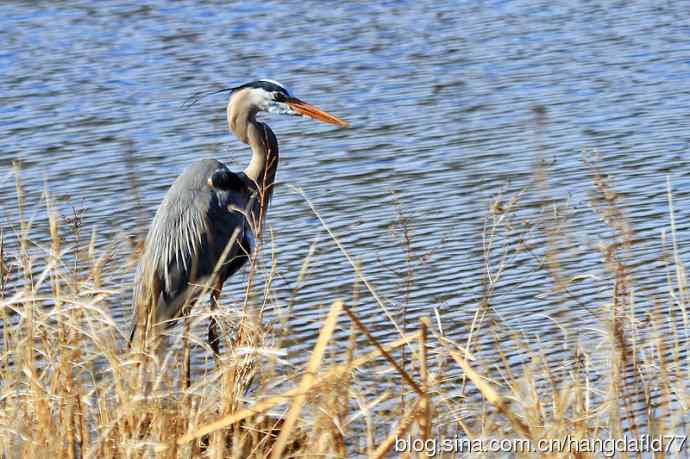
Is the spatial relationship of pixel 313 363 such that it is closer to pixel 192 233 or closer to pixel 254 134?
pixel 192 233

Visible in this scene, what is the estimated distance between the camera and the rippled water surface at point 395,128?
630 centimetres

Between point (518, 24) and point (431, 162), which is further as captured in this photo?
point (518, 24)

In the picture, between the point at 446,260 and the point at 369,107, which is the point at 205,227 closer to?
the point at 446,260

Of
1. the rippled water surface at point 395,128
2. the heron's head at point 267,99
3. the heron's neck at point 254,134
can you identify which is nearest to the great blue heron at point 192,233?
the rippled water surface at point 395,128

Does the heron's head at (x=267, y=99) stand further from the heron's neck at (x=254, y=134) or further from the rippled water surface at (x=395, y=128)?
the rippled water surface at (x=395, y=128)

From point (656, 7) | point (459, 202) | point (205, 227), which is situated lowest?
point (656, 7)

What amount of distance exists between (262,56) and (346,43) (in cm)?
88

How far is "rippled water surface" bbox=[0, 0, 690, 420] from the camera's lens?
6301 mm

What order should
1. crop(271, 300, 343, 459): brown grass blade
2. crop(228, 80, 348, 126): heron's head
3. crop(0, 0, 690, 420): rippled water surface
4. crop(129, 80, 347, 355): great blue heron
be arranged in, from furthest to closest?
crop(0, 0, 690, 420): rippled water surface → crop(228, 80, 348, 126): heron's head → crop(129, 80, 347, 355): great blue heron → crop(271, 300, 343, 459): brown grass blade

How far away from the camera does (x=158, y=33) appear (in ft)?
42.4

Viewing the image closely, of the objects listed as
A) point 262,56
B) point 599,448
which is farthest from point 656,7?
point 599,448

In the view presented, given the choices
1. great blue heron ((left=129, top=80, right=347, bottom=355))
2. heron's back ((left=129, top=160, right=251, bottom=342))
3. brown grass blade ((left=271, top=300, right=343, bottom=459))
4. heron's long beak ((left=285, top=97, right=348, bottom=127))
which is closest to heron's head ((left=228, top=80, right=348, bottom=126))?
heron's long beak ((left=285, top=97, right=348, bottom=127))

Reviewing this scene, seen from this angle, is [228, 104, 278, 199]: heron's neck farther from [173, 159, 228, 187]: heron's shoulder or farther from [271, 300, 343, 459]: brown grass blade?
[271, 300, 343, 459]: brown grass blade

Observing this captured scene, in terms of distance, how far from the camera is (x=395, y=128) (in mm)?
9281
